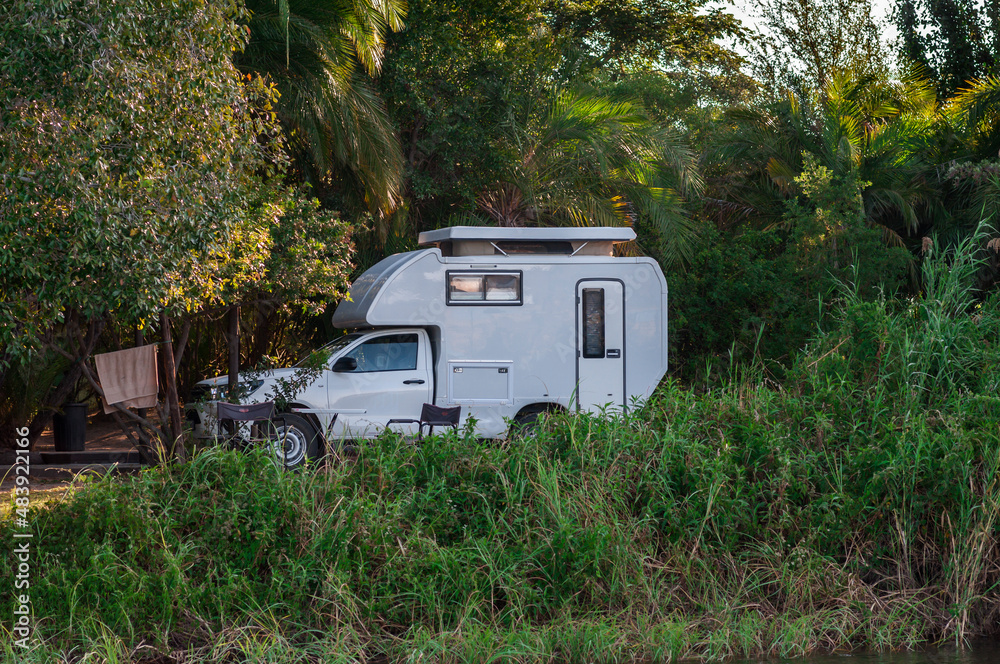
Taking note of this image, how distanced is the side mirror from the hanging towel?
2064 millimetres

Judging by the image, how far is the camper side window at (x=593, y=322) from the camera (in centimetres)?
1176

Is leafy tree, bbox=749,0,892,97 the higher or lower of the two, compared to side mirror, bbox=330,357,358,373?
higher

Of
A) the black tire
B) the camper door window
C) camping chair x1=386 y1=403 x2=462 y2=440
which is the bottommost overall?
the black tire

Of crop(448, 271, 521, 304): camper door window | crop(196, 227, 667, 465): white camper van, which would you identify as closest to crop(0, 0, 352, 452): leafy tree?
crop(196, 227, 667, 465): white camper van

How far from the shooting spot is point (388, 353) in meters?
11.5

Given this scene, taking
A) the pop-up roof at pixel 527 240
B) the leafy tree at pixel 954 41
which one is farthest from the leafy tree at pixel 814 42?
the pop-up roof at pixel 527 240

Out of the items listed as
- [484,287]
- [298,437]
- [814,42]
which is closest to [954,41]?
[814,42]

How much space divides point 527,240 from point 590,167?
16.0ft

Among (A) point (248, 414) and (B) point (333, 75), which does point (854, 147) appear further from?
(A) point (248, 414)

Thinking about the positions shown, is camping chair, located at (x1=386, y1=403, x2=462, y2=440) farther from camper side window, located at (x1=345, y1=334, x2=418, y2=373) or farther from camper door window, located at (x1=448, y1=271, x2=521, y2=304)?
camper door window, located at (x1=448, y1=271, x2=521, y2=304)

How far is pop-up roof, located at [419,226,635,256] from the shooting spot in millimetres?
11469

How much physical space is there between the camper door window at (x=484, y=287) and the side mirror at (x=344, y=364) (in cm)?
145

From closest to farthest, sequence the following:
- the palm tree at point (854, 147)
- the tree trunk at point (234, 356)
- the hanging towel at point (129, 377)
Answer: the hanging towel at point (129, 377) < the tree trunk at point (234, 356) < the palm tree at point (854, 147)

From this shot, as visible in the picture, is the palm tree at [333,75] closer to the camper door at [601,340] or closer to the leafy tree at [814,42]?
the camper door at [601,340]
